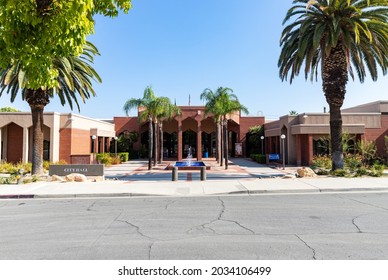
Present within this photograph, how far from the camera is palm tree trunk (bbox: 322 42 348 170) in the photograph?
1766 cm

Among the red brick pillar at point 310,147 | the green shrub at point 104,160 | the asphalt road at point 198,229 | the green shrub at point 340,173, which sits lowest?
the asphalt road at point 198,229

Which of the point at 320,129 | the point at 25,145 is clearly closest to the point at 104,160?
the point at 25,145

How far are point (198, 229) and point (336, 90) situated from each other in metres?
15.4

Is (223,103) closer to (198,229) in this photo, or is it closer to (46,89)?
(46,89)

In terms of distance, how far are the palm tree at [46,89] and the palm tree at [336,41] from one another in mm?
13658

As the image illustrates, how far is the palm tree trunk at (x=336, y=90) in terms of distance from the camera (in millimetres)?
17656

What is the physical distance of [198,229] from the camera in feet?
21.3

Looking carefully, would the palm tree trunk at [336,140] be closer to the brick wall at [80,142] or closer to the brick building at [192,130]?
the brick building at [192,130]

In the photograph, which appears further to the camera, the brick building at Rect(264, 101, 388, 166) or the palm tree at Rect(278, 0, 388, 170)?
the brick building at Rect(264, 101, 388, 166)

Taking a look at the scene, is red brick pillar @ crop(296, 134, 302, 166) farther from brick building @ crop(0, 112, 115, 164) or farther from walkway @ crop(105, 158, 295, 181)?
brick building @ crop(0, 112, 115, 164)

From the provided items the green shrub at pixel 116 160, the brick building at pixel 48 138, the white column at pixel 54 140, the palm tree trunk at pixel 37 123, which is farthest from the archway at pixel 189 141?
the palm tree trunk at pixel 37 123

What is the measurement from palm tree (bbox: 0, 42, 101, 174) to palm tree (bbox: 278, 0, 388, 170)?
13658 mm

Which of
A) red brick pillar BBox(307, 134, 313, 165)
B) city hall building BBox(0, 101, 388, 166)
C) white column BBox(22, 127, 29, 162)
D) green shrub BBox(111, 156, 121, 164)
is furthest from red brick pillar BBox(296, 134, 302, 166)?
white column BBox(22, 127, 29, 162)

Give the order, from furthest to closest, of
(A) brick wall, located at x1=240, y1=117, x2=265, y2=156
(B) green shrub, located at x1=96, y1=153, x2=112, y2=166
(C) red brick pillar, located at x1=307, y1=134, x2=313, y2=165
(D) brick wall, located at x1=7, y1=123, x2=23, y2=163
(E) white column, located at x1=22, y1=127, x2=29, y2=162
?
(A) brick wall, located at x1=240, y1=117, x2=265, y2=156
(B) green shrub, located at x1=96, y1=153, x2=112, y2=166
(D) brick wall, located at x1=7, y1=123, x2=23, y2=163
(C) red brick pillar, located at x1=307, y1=134, x2=313, y2=165
(E) white column, located at x1=22, y1=127, x2=29, y2=162
